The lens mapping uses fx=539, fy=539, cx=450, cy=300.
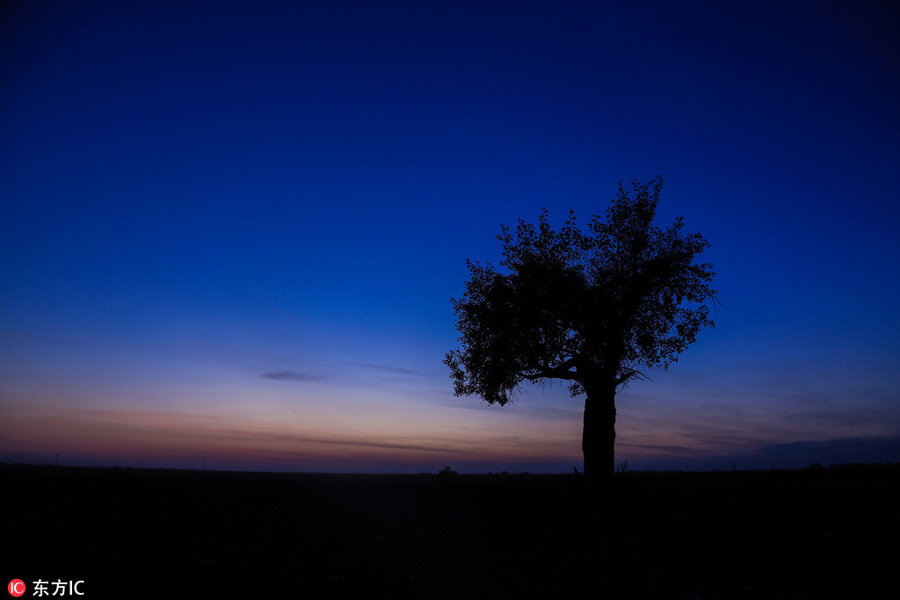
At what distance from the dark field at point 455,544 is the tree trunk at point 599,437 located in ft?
3.48

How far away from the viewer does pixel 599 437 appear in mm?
25062

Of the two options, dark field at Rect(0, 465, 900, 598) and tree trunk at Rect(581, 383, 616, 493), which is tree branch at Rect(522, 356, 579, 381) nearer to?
tree trunk at Rect(581, 383, 616, 493)

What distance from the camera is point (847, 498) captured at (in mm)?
19969

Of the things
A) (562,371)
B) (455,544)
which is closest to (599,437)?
(562,371)

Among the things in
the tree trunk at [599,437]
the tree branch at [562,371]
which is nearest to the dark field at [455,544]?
the tree trunk at [599,437]

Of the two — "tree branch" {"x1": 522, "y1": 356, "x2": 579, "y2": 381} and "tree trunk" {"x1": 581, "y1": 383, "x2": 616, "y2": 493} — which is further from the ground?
"tree branch" {"x1": 522, "y1": 356, "x2": 579, "y2": 381}

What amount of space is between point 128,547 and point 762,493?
24241 mm

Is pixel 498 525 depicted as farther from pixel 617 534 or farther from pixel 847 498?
pixel 847 498

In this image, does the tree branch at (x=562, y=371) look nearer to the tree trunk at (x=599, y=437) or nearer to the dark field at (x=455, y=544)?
the tree trunk at (x=599, y=437)

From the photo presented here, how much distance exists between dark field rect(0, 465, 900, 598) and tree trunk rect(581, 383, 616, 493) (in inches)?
41.7

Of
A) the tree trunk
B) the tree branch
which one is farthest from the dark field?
the tree branch

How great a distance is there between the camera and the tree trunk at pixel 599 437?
2488 cm

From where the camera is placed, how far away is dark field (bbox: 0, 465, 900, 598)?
1108 centimetres

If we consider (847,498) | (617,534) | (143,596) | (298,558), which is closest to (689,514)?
(617,534)
